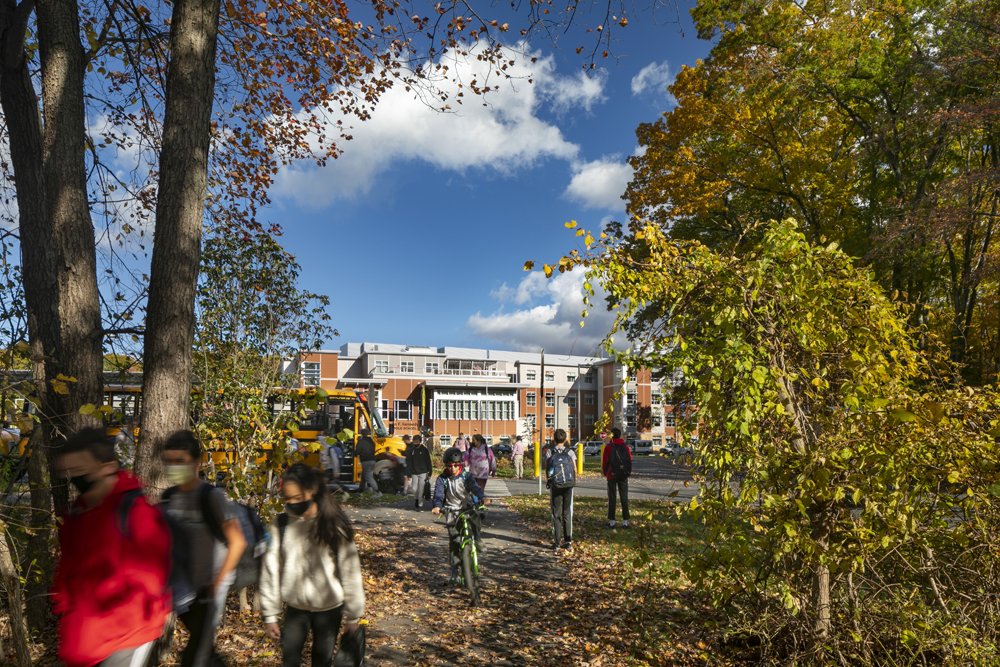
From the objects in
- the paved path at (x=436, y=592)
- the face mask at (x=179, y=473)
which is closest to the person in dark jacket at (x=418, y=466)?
the paved path at (x=436, y=592)

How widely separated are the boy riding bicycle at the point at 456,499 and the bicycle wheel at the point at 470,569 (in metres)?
0.26

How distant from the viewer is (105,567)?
2.88m

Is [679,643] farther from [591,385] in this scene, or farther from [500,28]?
[591,385]

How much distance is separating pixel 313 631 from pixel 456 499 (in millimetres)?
3740

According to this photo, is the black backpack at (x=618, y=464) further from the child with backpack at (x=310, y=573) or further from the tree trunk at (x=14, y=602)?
the tree trunk at (x=14, y=602)

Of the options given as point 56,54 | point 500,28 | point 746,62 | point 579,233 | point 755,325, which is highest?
point 746,62

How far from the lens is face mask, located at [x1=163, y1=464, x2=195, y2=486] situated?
378cm

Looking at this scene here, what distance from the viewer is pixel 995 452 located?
3955mm

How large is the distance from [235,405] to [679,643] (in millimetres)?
6400

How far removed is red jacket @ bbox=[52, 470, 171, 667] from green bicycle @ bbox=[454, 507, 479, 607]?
4.56 m

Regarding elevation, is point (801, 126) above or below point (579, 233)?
above

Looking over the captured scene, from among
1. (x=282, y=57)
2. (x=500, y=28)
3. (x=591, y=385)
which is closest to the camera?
(x=500, y=28)

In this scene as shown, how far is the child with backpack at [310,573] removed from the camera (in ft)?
12.8

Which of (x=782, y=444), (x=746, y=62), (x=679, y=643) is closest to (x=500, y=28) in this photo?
(x=782, y=444)
